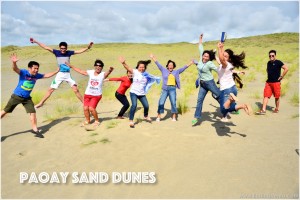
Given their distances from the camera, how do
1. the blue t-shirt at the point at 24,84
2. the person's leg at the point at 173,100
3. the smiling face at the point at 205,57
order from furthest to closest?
the person's leg at the point at 173,100 → the smiling face at the point at 205,57 → the blue t-shirt at the point at 24,84

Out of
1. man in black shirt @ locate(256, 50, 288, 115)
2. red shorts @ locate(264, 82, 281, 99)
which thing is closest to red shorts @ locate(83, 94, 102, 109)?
man in black shirt @ locate(256, 50, 288, 115)

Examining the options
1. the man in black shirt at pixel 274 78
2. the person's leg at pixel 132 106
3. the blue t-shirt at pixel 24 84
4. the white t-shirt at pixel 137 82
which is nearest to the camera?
the blue t-shirt at pixel 24 84

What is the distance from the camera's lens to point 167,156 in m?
5.29

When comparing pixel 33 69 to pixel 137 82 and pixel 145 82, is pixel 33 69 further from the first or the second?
pixel 145 82

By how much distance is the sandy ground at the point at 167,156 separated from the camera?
4199 mm

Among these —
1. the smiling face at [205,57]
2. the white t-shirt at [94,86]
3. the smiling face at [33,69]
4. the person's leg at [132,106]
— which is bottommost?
the person's leg at [132,106]

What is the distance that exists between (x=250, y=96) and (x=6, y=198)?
30.3 feet

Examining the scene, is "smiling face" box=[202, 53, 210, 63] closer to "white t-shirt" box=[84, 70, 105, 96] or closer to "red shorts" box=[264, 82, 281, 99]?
"white t-shirt" box=[84, 70, 105, 96]

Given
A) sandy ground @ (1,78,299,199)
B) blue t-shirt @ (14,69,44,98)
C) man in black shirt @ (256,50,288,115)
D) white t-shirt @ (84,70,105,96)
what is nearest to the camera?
sandy ground @ (1,78,299,199)

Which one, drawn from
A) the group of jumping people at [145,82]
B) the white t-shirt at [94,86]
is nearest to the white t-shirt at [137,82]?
the group of jumping people at [145,82]

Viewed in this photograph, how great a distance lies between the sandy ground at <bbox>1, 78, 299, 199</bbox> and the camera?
4199 mm

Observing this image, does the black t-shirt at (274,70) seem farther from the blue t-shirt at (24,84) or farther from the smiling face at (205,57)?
the blue t-shirt at (24,84)

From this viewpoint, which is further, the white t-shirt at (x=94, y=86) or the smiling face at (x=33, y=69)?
the white t-shirt at (x=94, y=86)

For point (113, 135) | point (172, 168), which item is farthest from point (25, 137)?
point (172, 168)
